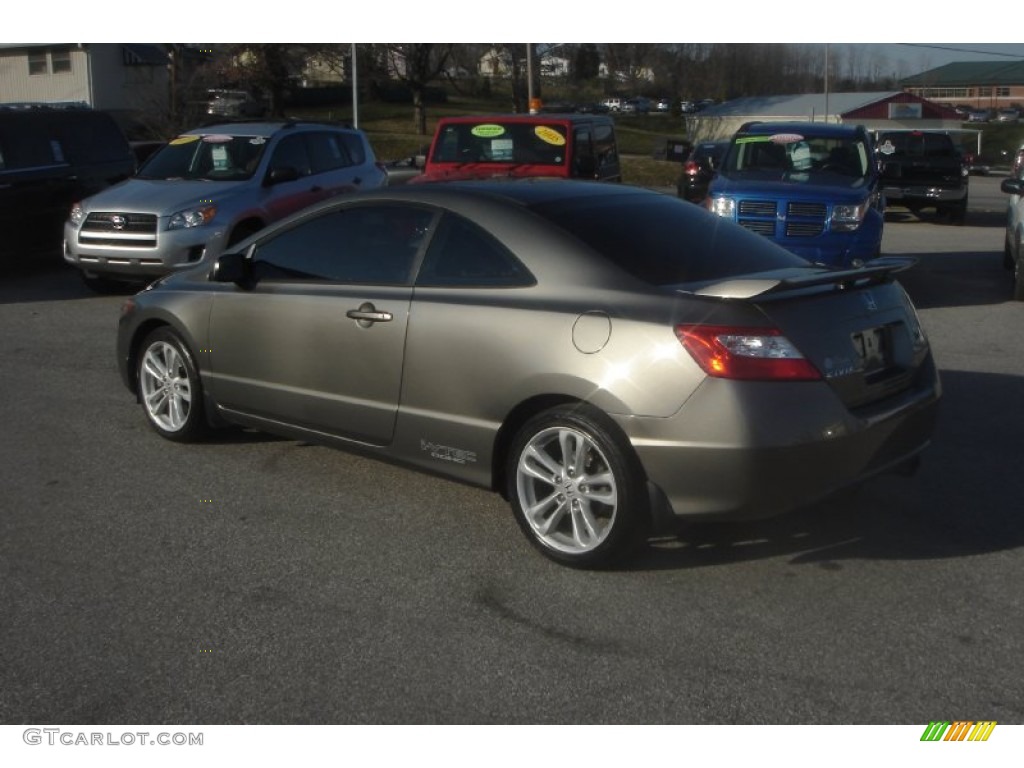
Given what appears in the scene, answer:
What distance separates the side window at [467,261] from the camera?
5211mm

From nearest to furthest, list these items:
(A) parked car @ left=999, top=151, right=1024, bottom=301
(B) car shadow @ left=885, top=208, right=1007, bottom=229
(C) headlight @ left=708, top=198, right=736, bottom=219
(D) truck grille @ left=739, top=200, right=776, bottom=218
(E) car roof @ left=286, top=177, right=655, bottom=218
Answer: (E) car roof @ left=286, top=177, right=655, bottom=218
(D) truck grille @ left=739, top=200, right=776, bottom=218
(C) headlight @ left=708, top=198, right=736, bottom=219
(A) parked car @ left=999, top=151, right=1024, bottom=301
(B) car shadow @ left=885, top=208, right=1007, bottom=229

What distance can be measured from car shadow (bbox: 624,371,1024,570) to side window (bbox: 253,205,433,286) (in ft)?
6.03

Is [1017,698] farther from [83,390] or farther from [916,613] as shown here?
[83,390]

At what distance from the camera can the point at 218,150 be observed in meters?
13.3

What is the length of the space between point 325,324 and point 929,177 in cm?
2098

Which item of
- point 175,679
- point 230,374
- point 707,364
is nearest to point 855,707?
point 707,364

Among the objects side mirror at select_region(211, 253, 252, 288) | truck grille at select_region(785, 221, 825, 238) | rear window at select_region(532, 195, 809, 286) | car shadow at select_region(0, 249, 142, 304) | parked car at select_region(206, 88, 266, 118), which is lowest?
car shadow at select_region(0, 249, 142, 304)

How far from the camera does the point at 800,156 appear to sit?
42.5 feet

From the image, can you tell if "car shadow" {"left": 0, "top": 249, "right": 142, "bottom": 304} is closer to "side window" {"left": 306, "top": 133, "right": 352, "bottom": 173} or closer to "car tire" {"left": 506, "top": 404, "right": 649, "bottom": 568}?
"side window" {"left": 306, "top": 133, "right": 352, "bottom": 173}

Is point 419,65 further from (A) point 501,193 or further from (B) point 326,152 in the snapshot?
(A) point 501,193

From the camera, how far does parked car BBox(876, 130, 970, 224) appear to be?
78.3ft

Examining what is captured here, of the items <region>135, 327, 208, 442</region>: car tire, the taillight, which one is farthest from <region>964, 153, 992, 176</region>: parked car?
the taillight

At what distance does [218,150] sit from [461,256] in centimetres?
875

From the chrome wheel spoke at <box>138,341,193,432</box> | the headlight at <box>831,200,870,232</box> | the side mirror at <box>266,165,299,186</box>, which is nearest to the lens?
the chrome wheel spoke at <box>138,341,193,432</box>
